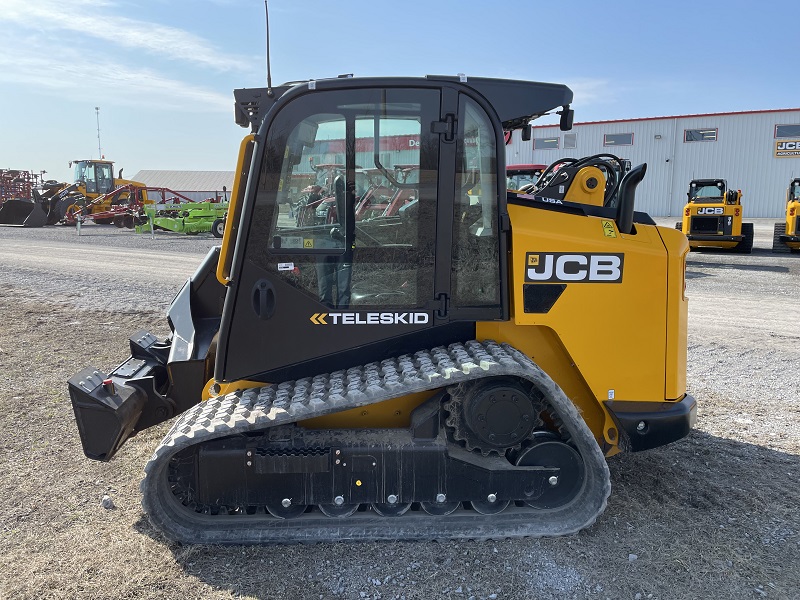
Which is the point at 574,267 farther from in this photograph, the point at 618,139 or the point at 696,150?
the point at 618,139

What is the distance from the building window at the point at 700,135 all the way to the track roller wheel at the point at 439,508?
134 ft

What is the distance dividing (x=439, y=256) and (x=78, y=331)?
Answer: 21.5 feet

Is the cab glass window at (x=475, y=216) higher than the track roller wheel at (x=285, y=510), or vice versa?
the cab glass window at (x=475, y=216)

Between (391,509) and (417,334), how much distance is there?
985 millimetres

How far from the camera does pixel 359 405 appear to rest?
315 cm

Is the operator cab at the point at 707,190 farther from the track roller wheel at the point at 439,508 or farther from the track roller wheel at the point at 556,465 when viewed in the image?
Result: the track roller wheel at the point at 439,508

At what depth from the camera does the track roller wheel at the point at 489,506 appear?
353 centimetres

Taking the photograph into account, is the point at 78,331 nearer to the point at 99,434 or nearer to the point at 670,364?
the point at 99,434

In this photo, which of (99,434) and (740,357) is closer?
(99,434)

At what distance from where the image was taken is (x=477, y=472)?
345 centimetres

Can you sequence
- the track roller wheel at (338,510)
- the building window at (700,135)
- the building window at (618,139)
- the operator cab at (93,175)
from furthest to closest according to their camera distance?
the building window at (618,139) → the building window at (700,135) → the operator cab at (93,175) → the track roller wheel at (338,510)

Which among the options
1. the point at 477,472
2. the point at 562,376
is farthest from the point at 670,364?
the point at 477,472

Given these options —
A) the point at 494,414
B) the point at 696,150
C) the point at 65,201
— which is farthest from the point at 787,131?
the point at 494,414

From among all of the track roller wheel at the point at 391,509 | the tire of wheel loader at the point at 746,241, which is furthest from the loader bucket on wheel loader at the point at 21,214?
the track roller wheel at the point at 391,509
